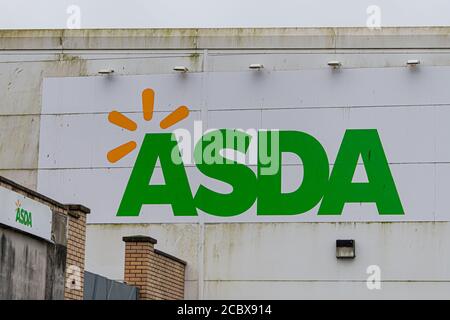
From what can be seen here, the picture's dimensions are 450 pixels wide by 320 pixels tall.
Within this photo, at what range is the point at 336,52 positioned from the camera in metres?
25.6

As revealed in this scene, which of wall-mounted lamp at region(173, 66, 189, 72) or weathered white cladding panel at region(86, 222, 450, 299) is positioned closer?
weathered white cladding panel at region(86, 222, 450, 299)

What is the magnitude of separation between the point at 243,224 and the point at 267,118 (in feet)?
8.68

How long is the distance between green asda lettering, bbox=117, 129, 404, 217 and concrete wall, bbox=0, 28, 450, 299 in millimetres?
492

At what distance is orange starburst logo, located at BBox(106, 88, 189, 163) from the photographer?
1009 inches

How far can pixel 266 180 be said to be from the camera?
25.1 metres

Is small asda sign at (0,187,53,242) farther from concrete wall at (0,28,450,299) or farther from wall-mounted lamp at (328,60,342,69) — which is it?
wall-mounted lamp at (328,60,342,69)

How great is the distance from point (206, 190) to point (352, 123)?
3864 millimetres

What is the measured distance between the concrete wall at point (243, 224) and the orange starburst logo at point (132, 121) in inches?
35.8

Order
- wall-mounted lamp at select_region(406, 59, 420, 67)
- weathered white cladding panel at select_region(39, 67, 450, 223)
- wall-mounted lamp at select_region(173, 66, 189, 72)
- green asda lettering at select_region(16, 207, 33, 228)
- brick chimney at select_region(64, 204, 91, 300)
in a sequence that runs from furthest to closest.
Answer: wall-mounted lamp at select_region(173, 66, 189, 72)
wall-mounted lamp at select_region(406, 59, 420, 67)
weathered white cladding panel at select_region(39, 67, 450, 223)
brick chimney at select_region(64, 204, 91, 300)
green asda lettering at select_region(16, 207, 33, 228)

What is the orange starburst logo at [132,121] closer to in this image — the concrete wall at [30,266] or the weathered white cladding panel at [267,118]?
the weathered white cladding panel at [267,118]

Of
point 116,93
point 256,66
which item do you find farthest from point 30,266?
point 256,66

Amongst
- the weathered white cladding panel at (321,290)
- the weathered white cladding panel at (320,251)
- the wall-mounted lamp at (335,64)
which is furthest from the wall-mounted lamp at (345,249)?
the wall-mounted lamp at (335,64)

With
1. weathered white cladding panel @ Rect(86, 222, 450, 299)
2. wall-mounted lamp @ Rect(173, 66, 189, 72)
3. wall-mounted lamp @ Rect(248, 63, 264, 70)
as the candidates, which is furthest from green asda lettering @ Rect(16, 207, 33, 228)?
wall-mounted lamp @ Rect(248, 63, 264, 70)

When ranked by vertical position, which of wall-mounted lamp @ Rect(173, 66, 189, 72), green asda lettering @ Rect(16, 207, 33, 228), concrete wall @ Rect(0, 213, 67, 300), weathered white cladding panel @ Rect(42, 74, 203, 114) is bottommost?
concrete wall @ Rect(0, 213, 67, 300)
